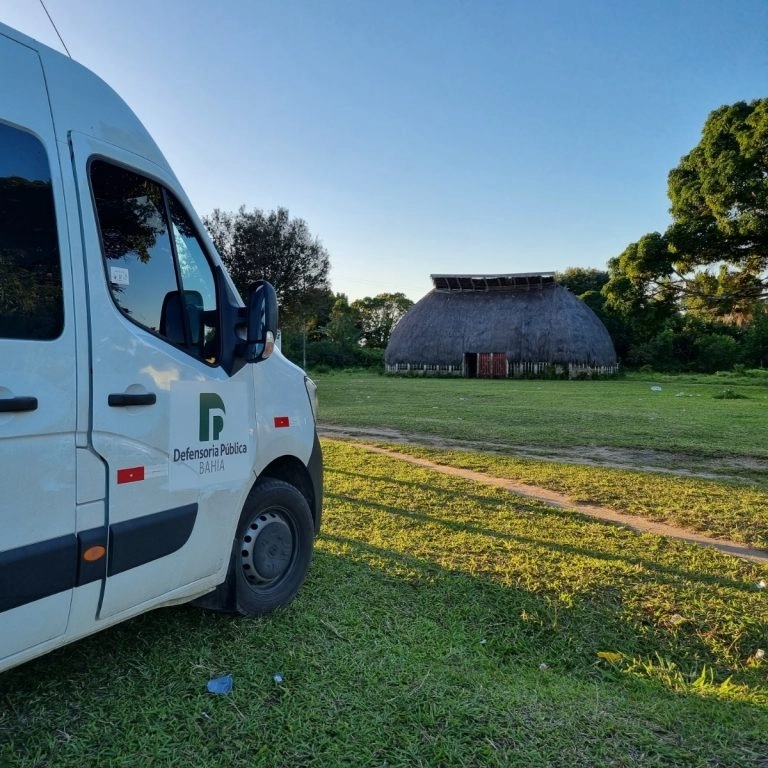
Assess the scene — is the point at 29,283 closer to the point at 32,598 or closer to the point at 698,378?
the point at 32,598

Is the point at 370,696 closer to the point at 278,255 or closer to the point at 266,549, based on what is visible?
the point at 266,549

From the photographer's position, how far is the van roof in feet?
7.49

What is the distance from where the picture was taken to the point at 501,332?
41.6m

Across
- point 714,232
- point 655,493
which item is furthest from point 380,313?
point 655,493

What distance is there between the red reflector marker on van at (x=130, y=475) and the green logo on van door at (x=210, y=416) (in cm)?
38

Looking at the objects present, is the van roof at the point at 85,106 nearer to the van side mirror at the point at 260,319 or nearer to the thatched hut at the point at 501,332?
the van side mirror at the point at 260,319

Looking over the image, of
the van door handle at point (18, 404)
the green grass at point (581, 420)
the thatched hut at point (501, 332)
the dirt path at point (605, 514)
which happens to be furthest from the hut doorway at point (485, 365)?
the van door handle at point (18, 404)

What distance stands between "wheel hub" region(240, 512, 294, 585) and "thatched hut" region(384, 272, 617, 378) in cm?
3732

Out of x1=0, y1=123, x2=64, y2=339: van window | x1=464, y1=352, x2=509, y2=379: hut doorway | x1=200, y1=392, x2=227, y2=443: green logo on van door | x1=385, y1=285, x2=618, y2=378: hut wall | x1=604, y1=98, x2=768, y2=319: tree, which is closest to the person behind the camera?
x1=0, y1=123, x2=64, y2=339: van window

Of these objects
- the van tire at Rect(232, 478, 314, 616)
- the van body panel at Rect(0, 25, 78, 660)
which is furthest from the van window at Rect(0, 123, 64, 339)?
the van tire at Rect(232, 478, 314, 616)

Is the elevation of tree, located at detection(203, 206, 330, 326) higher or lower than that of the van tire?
higher

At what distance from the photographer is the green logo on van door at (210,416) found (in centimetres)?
281

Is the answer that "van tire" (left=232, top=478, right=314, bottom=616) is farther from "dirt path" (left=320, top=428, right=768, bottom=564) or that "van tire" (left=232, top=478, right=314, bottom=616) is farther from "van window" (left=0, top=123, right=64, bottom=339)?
"dirt path" (left=320, top=428, right=768, bottom=564)

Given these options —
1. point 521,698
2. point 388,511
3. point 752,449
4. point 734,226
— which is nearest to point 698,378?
→ point 734,226
